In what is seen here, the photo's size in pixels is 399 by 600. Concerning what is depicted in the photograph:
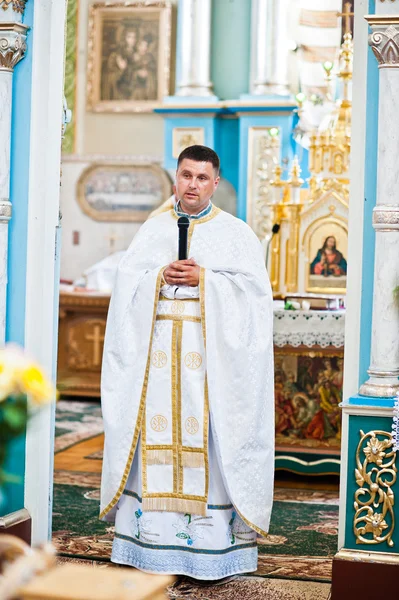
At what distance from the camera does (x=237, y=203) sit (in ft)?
35.1

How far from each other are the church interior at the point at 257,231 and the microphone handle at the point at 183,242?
69cm

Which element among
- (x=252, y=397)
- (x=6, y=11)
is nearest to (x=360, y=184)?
(x=252, y=397)

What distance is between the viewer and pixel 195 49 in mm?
10883

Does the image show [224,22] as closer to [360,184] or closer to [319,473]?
[319,473]

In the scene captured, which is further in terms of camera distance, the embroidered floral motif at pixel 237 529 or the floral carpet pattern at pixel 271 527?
the floral carpet pattern at pixel 271 527

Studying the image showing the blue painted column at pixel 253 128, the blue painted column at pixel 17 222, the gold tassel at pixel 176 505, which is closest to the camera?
the gold tassel at pixel 176 505

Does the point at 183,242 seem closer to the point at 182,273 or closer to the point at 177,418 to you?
the point at 182,273

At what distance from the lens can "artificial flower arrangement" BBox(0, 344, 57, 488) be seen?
2428mm

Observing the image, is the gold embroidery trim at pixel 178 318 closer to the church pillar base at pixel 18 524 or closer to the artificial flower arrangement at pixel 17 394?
the church pillar base at pixel 18 524

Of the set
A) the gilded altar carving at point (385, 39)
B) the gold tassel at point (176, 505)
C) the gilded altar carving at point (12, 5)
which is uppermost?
the gilded altar carving at point (12, 5)

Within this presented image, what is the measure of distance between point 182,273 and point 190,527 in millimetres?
1166

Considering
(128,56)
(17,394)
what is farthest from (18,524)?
(128,56)

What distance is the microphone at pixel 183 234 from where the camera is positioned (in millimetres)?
4738

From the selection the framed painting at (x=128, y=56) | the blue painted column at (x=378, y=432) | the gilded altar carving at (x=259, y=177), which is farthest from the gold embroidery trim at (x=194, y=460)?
the framed painting at (x=128, y=56)
